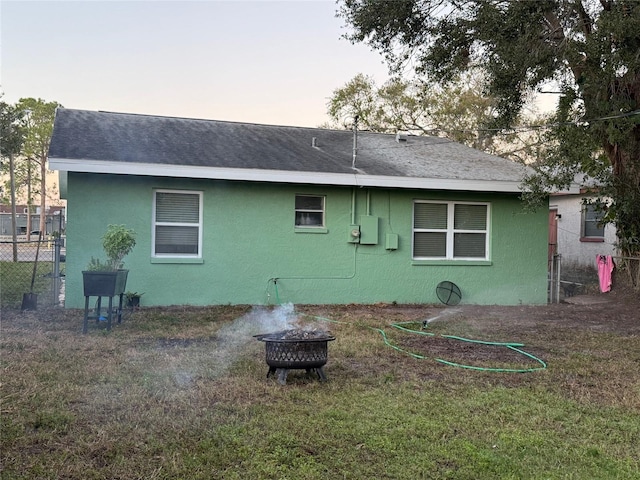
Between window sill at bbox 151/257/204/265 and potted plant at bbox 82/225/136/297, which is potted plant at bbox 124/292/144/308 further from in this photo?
potted plant at bbox 82/225/136/297

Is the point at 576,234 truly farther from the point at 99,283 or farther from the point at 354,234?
the point at 99,283

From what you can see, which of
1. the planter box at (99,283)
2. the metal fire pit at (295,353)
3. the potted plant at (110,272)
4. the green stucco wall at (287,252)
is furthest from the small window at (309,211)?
the metal fire pit at (295,353)

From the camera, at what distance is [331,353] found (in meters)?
6.33

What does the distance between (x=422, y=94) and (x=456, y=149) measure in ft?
8.08

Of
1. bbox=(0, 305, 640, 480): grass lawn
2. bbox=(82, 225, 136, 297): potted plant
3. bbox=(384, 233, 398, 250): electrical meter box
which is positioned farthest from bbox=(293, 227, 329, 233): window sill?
bbox=(82, 225, 136, 297): potted plant

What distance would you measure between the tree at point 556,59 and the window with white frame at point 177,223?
4.42m

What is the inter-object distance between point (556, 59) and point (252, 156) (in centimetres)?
542

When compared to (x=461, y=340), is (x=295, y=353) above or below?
above

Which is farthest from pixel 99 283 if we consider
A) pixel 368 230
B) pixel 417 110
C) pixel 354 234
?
pixel 417 110

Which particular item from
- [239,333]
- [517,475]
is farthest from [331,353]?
[517,475]

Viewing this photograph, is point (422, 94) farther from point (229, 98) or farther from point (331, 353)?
point (331, 353)

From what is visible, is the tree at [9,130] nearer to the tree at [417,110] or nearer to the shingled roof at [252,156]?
the shingled roof at [252,156]

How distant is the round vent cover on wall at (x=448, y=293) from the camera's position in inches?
436

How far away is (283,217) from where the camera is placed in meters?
10.4
